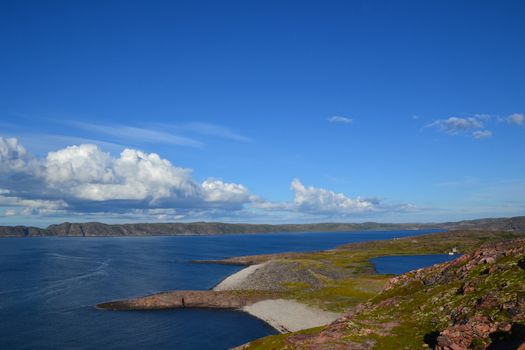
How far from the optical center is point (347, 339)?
47.5 metres

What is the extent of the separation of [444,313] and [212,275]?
139763mm

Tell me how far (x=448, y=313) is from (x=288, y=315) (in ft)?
180

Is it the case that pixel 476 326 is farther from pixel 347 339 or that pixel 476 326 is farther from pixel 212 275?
pixel 212 275

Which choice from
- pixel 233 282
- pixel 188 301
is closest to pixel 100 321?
pixel 188 301

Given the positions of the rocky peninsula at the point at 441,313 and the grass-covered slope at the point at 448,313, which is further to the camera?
the rocky peninsula at the point at 441,313

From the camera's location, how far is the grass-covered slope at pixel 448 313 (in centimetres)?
3886

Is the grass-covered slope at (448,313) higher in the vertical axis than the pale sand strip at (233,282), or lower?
higher

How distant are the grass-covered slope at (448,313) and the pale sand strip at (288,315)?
91.2 ft

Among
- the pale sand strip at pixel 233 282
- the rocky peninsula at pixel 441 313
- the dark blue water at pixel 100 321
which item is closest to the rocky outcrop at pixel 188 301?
the dark blue water at pixel 100 321

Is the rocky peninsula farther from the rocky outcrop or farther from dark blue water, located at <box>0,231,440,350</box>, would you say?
the rocky outcrop

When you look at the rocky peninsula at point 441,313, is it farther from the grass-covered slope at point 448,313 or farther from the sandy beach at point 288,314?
the sandy beach at point 288,314

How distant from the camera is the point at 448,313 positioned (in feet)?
155

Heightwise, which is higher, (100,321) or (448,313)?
(448,313)

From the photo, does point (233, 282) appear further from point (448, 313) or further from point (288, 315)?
point (448, 313)
